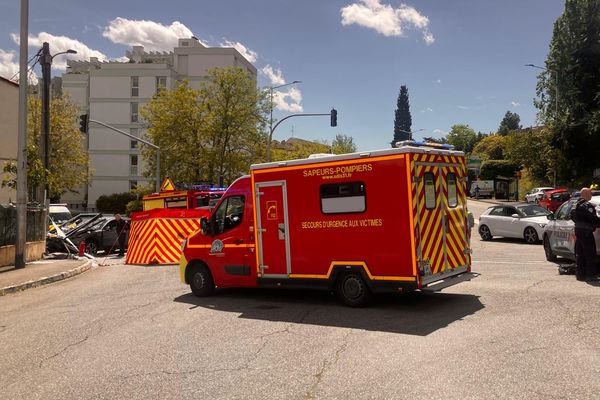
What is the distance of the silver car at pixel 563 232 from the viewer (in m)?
11.1

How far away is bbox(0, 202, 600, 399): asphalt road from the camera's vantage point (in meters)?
4.86

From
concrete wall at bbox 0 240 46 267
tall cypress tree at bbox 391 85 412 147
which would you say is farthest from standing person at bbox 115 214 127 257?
tall cypress tree at bbox 391 85 412 147

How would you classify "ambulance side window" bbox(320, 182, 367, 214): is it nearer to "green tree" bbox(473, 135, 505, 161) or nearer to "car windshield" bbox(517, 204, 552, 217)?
"car windshield" bbox(517, 204, 552, 217)

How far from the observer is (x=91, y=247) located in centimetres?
2155

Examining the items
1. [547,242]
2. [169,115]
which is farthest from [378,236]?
[169,115]

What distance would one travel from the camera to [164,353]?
6.14m

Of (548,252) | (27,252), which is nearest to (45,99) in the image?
(27,252)

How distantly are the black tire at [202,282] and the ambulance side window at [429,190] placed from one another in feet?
14.6

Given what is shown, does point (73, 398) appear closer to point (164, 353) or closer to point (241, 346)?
point (164, 353)

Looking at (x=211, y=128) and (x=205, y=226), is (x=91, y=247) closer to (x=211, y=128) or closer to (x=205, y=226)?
(x=205, y=226)

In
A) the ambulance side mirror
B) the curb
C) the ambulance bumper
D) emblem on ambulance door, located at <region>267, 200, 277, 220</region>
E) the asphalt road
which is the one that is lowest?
the asphalt road

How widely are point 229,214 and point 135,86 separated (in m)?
60.7

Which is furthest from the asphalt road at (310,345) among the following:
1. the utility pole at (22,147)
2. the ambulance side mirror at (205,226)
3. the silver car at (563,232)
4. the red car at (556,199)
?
the red car at (556,199)

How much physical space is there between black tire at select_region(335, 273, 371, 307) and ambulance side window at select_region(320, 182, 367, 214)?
1.06 meters
